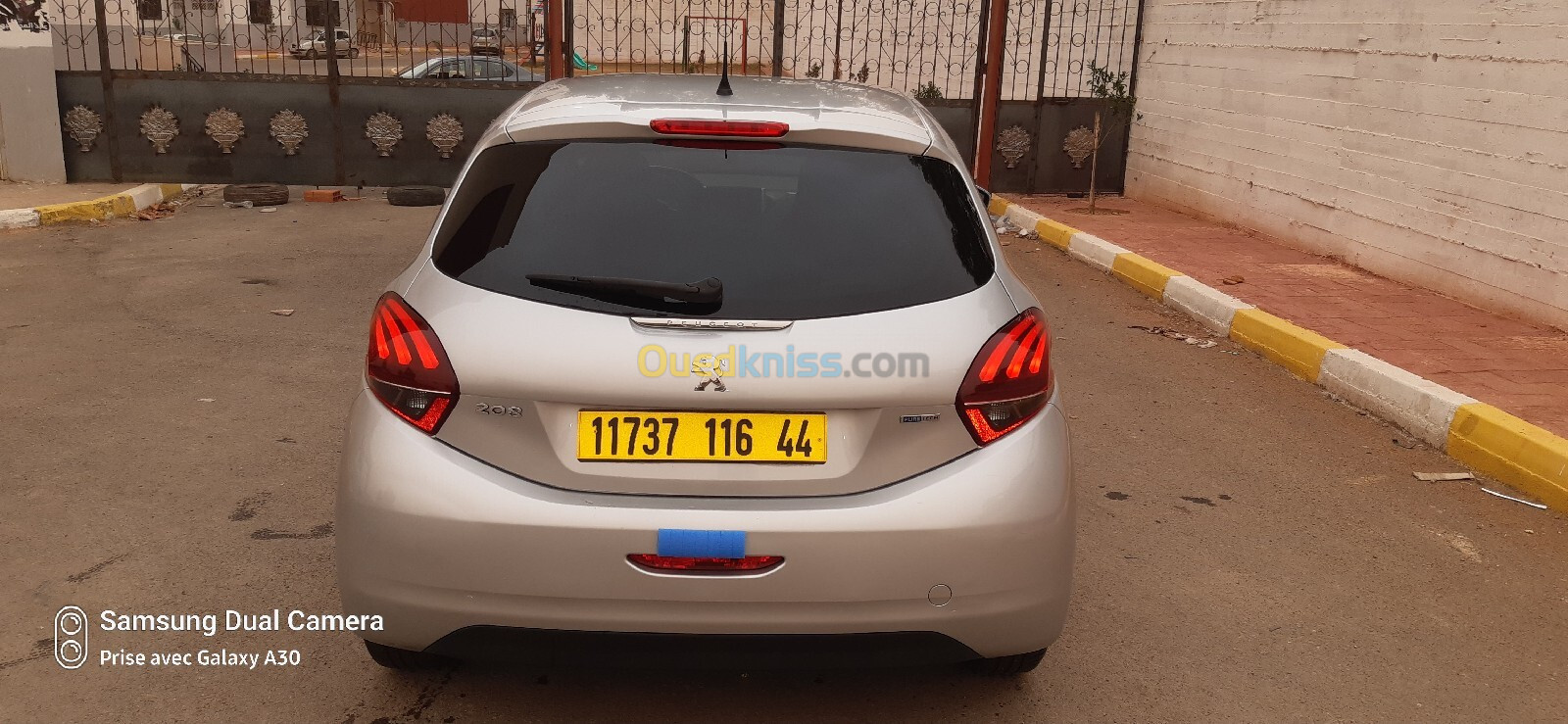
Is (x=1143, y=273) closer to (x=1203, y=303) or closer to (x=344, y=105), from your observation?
(x=1203, y=303)

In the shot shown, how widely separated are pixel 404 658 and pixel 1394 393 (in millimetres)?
4620

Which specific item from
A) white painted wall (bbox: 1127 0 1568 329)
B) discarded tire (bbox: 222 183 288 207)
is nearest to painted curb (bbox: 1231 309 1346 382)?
white painted wall (bbox: 1127 0 1568 329)

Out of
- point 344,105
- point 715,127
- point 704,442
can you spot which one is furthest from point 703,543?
point 344,105

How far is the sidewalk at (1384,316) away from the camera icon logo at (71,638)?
5.30 m

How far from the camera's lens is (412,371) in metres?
2.71

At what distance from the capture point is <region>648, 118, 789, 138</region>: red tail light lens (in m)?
2.88

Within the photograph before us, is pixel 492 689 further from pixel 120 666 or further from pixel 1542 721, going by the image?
pixel 1542 721

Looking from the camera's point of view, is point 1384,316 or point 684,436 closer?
point 684,436

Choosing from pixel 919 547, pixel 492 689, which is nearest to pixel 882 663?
pixel 919 547

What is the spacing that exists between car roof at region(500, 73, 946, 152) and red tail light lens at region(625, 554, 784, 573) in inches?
37.1

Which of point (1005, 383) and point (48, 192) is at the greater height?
point (1005, 383)

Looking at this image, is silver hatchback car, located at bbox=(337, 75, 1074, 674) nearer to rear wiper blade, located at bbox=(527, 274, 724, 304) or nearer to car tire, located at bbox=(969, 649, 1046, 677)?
rear wiper blade, located at bbox=(527, 274, 724, 304)

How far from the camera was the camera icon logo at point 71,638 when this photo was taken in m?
3.29

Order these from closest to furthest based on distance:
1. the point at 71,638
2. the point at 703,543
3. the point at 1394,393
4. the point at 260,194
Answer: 1. the point at 703,543
2. the point at 71,638
3. the point at 1394,393
4. the point at 260,194
